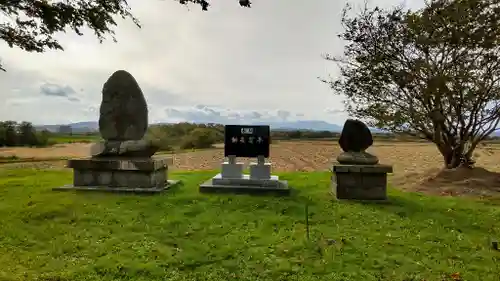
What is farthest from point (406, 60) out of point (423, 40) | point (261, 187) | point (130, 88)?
point (130, 88)

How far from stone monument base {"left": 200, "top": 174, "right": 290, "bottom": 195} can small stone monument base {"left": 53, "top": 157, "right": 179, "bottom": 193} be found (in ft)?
3.38

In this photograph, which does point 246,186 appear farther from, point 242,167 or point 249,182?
point 242,167

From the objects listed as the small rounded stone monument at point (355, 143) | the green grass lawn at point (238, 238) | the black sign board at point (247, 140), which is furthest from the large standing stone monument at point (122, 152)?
the small rounded stone monument at point (355, 143)

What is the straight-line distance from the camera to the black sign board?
909 cm

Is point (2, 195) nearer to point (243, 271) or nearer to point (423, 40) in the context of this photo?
point (243, 271)

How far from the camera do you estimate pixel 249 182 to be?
28.3ft

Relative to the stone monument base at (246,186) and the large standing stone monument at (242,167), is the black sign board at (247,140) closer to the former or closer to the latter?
the large standing stone monument at (242,167)

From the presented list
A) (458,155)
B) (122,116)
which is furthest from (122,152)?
(458,155)

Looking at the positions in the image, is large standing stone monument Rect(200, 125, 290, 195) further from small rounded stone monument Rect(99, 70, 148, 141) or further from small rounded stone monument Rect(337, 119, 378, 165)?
small rounded stone monument Rect(99, 70, 148, 141)

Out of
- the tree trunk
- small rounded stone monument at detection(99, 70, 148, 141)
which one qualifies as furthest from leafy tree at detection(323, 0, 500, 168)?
small rounded stone monument at detection(99, 70, 148, 141)

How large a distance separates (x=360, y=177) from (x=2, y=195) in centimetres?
727

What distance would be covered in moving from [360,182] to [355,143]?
859 mm

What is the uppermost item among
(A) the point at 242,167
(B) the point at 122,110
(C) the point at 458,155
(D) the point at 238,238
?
(B) the point at 122,110

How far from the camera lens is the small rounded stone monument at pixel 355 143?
→ 27.0 feet
